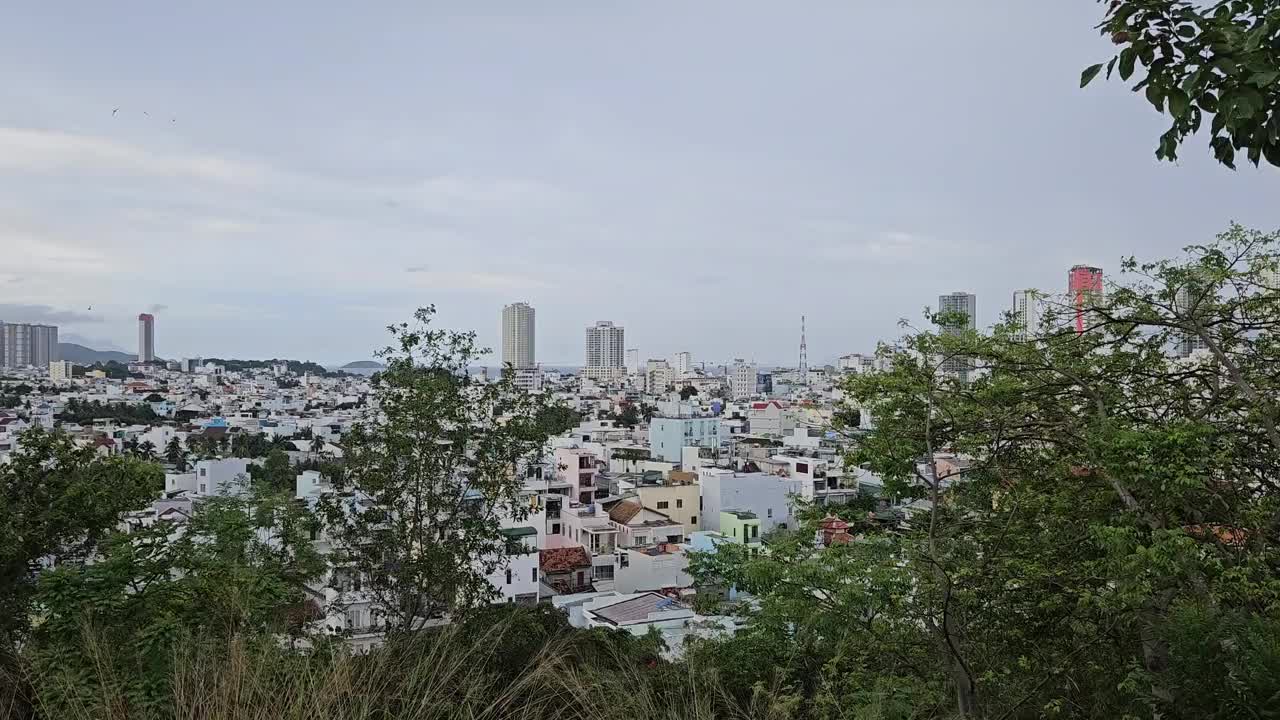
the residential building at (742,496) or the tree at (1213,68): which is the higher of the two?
the tree at (1213,68)

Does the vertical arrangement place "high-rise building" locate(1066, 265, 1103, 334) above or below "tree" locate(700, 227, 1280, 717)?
above

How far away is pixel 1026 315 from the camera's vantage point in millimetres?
4133

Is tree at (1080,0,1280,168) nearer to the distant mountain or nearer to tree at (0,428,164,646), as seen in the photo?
tree at (0,428,164,646)

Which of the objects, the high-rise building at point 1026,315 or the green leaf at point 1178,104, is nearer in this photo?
the green leaf at point 1178,104

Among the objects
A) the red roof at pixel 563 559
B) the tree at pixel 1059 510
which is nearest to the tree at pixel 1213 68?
the tree at pixel 1059 510

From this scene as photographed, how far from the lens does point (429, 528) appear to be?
216 inches

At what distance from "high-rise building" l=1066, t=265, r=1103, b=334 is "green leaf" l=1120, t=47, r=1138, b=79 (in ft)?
7.40

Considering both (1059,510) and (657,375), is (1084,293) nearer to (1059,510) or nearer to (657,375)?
(1059,510)

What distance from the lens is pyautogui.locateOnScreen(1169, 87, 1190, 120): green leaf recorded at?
1475 millimetres

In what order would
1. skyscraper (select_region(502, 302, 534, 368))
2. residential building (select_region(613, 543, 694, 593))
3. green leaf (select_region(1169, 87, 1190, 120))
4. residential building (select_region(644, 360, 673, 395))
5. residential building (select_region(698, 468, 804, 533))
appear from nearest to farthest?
green leaf (select_region(1169, 87, 1190, 120)) < residential building (select_region(613, 543, 694, 593)) < residential building (select_region(698, 468, 804, 533)) < skyscraper (select_region(502, 302, 534, 368)) < residential building (select_region(644, 360, 673, 395))

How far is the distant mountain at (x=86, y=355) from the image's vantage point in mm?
82875

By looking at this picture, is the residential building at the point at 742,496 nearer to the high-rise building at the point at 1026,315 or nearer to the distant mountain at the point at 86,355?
the high-rise building at the point at 1026,315

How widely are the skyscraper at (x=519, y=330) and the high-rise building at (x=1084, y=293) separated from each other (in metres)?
75.6

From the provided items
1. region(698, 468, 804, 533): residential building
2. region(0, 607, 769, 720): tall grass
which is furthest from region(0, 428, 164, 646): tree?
region(698, 468, 804, 533): residential building
